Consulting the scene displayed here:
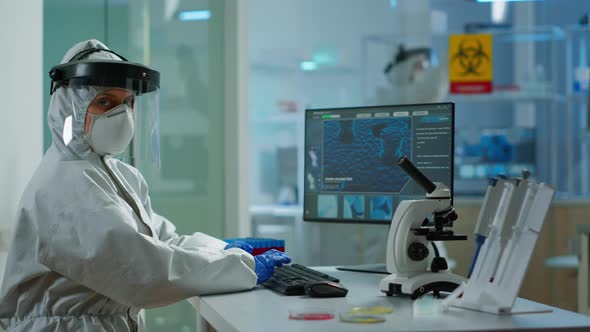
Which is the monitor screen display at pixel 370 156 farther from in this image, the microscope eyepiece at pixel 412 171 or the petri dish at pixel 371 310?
the petri dish at pixel 371 310

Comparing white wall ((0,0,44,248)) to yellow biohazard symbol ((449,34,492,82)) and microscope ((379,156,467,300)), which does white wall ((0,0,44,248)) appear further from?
yellow biohazard symbol ((449,34,492,82))

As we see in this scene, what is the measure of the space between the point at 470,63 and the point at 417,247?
3305 mm

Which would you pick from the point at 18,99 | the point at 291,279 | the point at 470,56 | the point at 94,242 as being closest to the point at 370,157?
the point at 291,279

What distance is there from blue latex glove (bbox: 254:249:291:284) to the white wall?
88cm

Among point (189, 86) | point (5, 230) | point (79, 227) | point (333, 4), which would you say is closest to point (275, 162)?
point (333, 4)

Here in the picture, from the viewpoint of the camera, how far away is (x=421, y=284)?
1.75 metres

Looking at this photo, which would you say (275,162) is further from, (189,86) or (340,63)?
(189,86)

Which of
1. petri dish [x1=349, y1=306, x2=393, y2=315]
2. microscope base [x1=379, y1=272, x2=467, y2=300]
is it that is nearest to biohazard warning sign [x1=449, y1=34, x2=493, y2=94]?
microscope base [x1=379, y1=272, x2=467, y2=300]

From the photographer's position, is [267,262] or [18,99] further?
[18,99]

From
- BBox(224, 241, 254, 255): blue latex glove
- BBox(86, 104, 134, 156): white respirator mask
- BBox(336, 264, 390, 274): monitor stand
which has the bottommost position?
BBox(336, 264, 390, 274): monitor stand

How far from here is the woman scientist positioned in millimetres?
1812

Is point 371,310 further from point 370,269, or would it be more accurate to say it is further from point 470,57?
point 470,57

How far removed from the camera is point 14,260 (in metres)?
1.98

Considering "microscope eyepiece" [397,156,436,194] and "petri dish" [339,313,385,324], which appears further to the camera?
"microscope eyepiece" [397,156,436,194]
